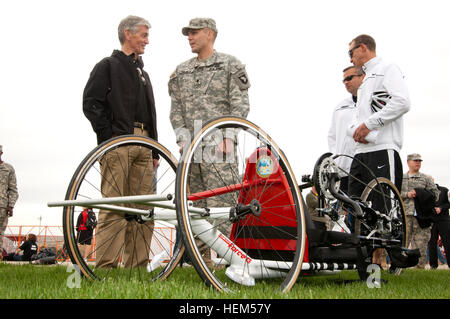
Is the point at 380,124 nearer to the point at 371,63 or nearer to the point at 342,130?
the point at 371,63

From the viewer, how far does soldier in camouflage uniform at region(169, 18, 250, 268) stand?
13.4 ft

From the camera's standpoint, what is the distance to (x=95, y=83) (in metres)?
4.00

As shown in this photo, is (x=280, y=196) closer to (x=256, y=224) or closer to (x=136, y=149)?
(x=256, y=224)

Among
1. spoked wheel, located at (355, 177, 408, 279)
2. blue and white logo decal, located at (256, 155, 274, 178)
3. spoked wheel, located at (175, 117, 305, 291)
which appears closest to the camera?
spoked wheel, located at (175, 117, 305, 291)

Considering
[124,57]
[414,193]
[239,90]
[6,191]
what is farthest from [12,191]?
[414,193]

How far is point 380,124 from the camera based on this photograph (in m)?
3.89

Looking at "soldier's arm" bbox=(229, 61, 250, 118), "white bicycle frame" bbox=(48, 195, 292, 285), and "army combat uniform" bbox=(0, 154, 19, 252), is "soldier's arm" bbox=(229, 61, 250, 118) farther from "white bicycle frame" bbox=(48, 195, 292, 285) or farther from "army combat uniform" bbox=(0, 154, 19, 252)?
"army combat uniform" bbox=(0, 154, 19, 252)

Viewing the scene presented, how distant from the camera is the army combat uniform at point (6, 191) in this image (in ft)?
25.7

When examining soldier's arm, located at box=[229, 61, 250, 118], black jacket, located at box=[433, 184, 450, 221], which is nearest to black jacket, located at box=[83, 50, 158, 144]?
soldier's arm, located at box=[229, 61, 250, 118]

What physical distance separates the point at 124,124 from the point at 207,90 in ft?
2.78

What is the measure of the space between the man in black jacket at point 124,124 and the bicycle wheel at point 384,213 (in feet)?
5.89

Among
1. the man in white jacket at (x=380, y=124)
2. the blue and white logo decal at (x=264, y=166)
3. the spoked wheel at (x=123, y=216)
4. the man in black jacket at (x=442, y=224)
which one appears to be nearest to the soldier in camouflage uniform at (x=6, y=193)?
the spoked wheel at (x=123, y=216)

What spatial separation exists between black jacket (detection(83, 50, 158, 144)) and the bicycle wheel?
81.7 inches
